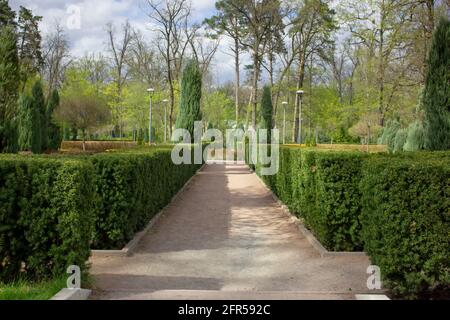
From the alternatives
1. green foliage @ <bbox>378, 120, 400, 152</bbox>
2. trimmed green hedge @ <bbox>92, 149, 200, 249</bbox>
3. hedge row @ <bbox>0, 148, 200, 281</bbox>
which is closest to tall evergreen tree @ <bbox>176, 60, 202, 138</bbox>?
green foliage @ <bbox>378, 120, 400, 152</bbox>

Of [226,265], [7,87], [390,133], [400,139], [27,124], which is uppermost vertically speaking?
[7,87]

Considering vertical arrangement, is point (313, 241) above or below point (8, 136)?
below

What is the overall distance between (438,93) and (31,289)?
10.1 metres

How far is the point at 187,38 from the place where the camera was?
3766cm

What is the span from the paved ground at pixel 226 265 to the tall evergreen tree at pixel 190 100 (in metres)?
16.5

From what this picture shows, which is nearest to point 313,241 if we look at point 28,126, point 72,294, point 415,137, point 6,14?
point 72,294

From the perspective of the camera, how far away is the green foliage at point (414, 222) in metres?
4.41

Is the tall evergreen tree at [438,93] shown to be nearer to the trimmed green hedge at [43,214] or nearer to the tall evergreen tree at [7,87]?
the trimmed green hedge at [43,214]

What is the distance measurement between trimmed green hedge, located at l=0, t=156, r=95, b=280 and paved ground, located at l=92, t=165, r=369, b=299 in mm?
643

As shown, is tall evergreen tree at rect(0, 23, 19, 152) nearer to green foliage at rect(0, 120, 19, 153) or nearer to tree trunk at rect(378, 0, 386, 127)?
green foliage at rect(0, 120, 19, 153)

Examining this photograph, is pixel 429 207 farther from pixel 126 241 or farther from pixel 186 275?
pixel 126 241

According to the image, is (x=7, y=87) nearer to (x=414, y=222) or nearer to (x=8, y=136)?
(x=8, y=136)

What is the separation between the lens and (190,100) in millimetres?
27078

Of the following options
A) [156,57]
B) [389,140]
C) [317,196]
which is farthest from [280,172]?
[156,57]
